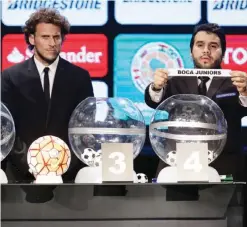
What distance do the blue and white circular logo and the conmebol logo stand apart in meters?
0.26

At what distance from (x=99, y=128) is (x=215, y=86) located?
33.8 inches

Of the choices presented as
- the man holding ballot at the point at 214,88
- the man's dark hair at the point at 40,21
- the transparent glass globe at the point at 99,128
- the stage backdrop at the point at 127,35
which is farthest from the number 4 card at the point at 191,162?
the man's dark hair at the point at 40,21

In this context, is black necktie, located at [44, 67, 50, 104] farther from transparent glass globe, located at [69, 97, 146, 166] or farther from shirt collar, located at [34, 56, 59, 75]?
transparent glass globe, located at [69, 97, 146, 166]

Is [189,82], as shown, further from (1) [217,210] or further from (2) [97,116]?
(1) [217,210]

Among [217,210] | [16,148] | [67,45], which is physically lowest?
[217,210]

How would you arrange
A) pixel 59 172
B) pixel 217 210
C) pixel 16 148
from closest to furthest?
pixel 217 210 < pixel 59 172 < pixel 16 148

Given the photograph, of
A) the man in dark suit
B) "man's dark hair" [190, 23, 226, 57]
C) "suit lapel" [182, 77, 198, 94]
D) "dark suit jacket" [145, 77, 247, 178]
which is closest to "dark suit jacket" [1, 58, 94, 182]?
the man in dark suit

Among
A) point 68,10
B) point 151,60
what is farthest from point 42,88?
point 151,60

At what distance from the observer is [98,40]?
3.12m

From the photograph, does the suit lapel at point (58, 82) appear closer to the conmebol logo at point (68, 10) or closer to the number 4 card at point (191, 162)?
the conmebol logo at point (68, 10)

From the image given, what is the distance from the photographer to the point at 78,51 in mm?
3131

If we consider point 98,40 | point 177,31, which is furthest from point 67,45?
point 177,31

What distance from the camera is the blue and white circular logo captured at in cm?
311

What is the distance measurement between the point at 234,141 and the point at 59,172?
3.50 feet
